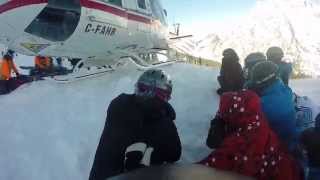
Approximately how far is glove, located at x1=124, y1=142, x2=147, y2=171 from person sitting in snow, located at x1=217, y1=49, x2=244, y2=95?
4.94 meters

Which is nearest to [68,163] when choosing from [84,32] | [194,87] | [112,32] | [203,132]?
[203,132]

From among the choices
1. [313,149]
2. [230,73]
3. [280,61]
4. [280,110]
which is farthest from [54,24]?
[313,149]

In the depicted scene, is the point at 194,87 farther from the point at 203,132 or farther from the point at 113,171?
the point at 113,171

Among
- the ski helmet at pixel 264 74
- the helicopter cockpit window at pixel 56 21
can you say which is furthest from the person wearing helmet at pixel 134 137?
the helicopter cockpit window at pixel 56 21

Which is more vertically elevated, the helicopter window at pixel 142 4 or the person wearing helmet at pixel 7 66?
the helicopter window at pixel 142 4

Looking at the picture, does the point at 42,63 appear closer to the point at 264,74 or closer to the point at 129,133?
the point at 264,74

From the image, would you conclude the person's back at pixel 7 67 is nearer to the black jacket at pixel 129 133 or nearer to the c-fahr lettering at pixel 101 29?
the c-fahr lettering at pixel 101 29

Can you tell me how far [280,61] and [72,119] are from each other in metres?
3.79

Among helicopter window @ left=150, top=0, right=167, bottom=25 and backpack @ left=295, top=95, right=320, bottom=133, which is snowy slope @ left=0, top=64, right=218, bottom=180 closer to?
backpack @ left=295, top=95, right=320, bottom=133

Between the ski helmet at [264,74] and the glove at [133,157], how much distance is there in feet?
6.43

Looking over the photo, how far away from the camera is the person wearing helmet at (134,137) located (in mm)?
4008

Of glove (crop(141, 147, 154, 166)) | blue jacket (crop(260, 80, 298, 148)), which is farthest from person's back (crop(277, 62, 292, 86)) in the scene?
glove (crop(141, 147, 154, 166))

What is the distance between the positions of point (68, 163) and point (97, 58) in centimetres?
536

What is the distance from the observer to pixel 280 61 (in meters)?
8.40
